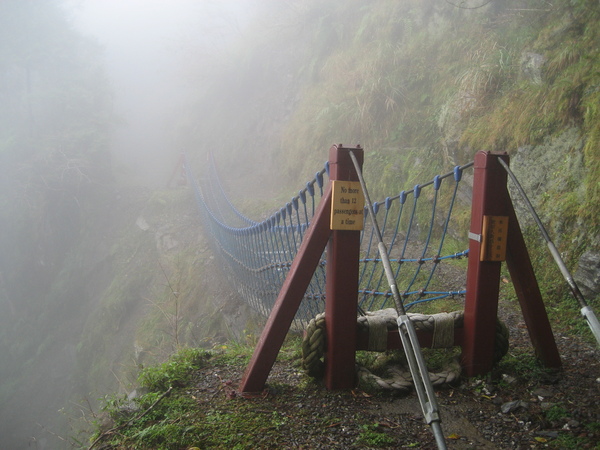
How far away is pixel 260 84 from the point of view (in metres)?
13.8

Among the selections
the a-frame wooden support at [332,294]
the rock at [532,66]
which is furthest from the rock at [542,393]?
the rock at [532,66]

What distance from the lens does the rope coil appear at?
6.77 feet

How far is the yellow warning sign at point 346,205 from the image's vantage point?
2.02 metres

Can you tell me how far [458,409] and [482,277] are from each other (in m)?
0.56

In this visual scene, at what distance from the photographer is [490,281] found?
6.63ft

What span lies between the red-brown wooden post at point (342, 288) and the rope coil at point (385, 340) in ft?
0.21

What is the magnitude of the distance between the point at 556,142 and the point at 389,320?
2.50 m

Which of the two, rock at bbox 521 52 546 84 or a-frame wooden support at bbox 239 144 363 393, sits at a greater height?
rock at bbox 521 52 546 84

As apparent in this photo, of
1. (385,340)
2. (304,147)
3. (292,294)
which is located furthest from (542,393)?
(304,147)

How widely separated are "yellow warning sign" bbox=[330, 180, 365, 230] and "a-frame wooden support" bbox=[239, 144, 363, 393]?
0.09 ft

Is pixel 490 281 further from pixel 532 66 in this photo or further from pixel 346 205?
pixel 532 66

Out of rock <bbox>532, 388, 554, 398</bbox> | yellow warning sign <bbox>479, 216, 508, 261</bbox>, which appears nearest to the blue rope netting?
yellow warning sign <bbox>479, 216, 508, 261</bbox>

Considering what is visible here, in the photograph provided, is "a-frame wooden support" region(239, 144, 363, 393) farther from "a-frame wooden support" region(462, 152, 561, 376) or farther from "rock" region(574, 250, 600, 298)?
"rock" region(574, 250, 600, 298)

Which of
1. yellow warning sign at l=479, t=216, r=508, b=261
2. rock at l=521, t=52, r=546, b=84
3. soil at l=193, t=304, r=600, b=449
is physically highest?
rock at l=521, t=52, r=546, b=84
